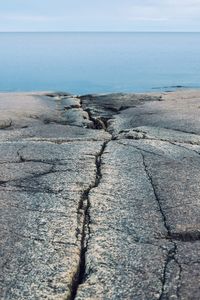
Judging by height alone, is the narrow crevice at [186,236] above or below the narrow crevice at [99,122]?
below

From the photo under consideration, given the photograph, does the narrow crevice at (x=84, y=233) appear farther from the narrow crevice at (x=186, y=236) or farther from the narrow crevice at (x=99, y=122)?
→ the narrow crevice at (x=99, y=122)

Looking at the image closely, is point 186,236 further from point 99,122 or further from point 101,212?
point 99,122

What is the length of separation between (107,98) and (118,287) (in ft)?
26.3

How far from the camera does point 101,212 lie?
3836mm

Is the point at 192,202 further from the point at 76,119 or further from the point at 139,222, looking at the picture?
the point at 76,119

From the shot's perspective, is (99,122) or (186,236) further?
A: (99,122)

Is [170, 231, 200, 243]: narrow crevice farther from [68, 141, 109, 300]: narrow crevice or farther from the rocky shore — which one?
[68, 141, 109, 300]: narrow crevice

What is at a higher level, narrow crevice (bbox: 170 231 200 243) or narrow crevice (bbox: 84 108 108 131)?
narrow crevice (bbox: 84 108 108 131)

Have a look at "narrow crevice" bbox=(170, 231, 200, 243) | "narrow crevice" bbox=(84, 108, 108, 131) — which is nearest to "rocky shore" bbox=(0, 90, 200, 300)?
"narrow crevice" bbox=(170, 231, 200, 243)

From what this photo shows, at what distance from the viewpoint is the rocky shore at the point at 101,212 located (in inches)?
114

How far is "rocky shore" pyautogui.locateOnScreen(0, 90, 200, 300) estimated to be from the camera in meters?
2.90

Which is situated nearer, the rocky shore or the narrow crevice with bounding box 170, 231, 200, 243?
the rocky shore

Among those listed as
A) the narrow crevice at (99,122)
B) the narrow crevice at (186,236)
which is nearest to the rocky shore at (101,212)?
the narrow crevice at (186,236)

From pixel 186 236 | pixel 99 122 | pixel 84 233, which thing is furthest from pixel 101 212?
pixel 99 122
